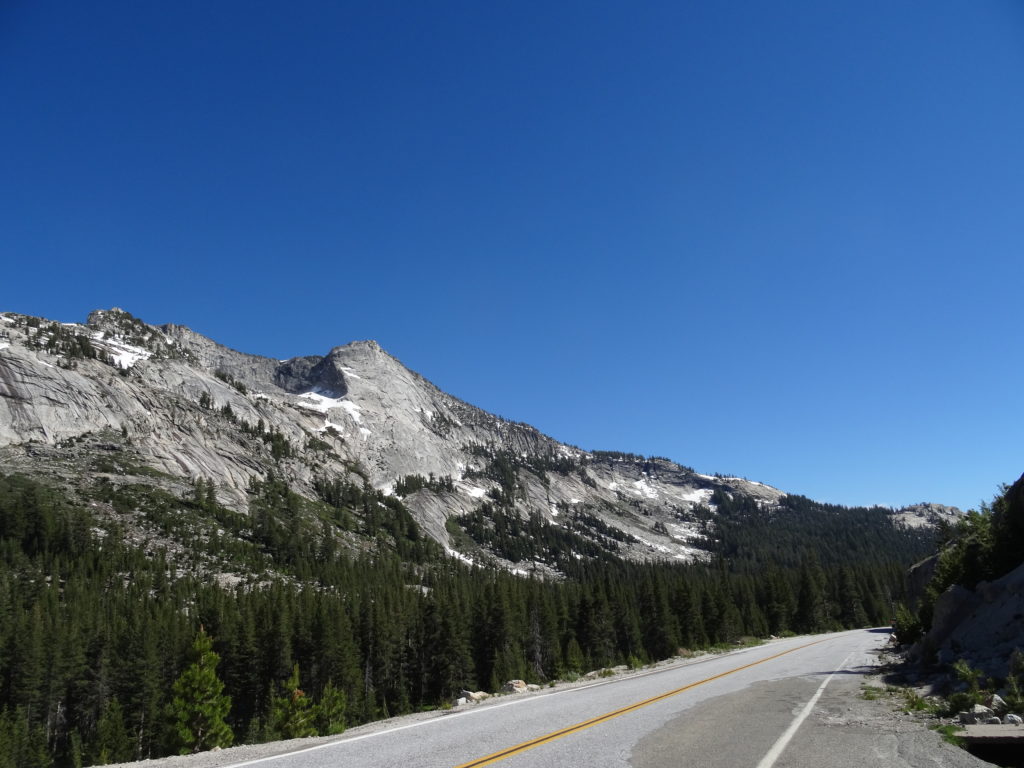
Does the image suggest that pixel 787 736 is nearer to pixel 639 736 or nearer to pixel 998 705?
pixel 639 736

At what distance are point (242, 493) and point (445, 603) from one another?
5006 inches

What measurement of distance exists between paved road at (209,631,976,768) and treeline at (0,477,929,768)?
2424 centimetres

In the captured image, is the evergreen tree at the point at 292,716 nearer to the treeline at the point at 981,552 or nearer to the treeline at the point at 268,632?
the treeline at the point at 268,632

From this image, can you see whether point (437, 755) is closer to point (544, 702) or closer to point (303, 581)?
point (544, 702)

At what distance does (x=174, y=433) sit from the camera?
178875 millimetres

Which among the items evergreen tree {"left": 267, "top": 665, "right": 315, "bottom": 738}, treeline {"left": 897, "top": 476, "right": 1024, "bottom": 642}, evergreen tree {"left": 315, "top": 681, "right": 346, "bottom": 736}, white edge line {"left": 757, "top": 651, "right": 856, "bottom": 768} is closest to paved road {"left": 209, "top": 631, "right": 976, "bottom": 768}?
white edge line {"left": 757, "top": 651, "right": 856, "bottom": 768}

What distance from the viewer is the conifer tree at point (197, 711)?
43688 millimetres

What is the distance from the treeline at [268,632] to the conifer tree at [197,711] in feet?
2.70

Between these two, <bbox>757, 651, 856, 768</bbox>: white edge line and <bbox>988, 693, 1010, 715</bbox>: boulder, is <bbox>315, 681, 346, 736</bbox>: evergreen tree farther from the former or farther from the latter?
<bbox>988, 693, 1010, 715</bbox>: boulder

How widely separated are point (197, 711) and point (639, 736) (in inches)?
1949

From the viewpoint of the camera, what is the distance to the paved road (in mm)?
8438

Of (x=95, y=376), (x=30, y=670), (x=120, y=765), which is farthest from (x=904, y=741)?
(x=95, y=376)

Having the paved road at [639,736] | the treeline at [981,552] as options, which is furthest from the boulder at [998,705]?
the treeline at [981,552]

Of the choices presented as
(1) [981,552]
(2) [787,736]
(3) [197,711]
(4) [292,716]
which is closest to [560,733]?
(2) [787,736]
